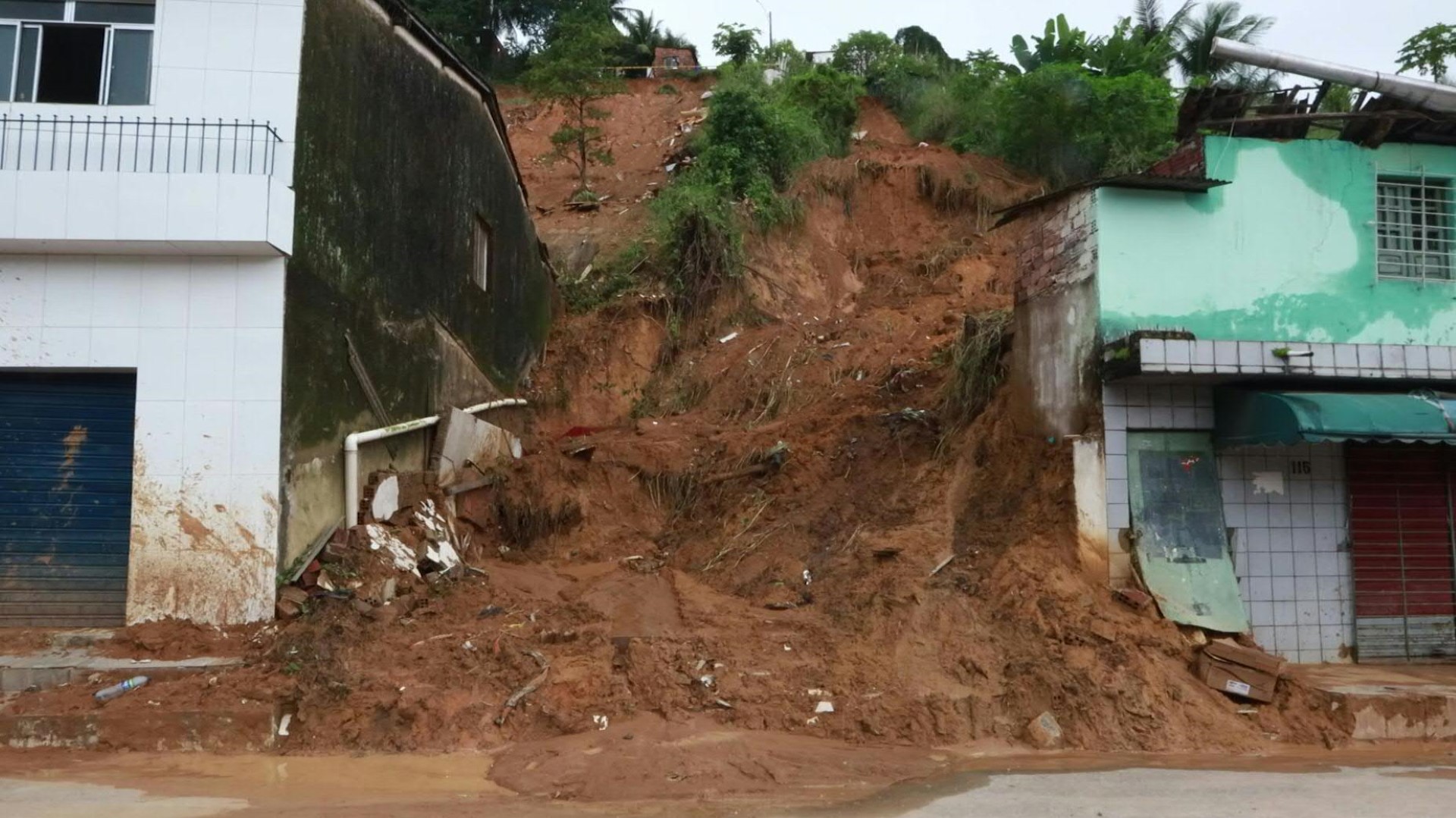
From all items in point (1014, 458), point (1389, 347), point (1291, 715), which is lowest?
point (1291, 715)

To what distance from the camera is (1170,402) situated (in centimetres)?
896

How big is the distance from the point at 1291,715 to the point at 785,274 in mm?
11819

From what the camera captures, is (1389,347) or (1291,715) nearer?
(1291,715)

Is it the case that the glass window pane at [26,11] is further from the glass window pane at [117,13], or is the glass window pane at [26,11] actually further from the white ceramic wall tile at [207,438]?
the white ceramic wall tile at [207,438]

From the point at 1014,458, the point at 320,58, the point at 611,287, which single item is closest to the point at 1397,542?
the point at 1014,458

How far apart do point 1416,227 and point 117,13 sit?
39.4 ft

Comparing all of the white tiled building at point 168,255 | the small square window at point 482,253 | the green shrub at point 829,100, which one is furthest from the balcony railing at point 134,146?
the green shrub at point 829,100

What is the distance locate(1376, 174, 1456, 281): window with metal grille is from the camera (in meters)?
9.56

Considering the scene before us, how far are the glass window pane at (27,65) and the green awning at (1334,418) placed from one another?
35.4ft

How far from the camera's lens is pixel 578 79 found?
2241 cm

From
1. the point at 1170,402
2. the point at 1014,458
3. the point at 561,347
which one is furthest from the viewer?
the point at 561,347

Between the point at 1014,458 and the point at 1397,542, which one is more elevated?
the point at 1014,458

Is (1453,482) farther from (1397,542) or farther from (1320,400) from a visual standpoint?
(1320,400)

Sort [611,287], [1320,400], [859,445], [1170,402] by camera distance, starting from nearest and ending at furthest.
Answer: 1. [1320,400]
2. [1170,402]
3. [859,445]
4. [611,287]
